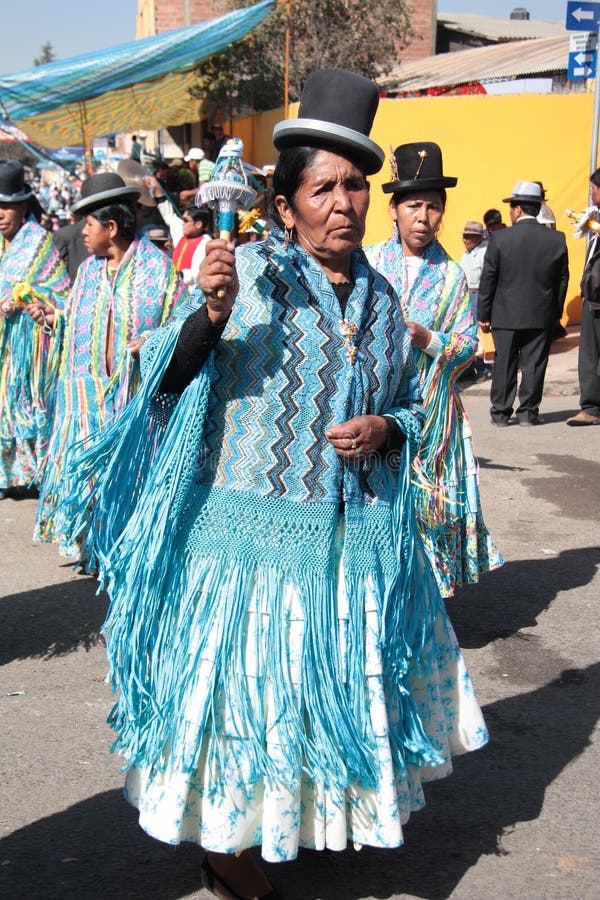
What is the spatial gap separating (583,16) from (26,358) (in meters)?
7.72

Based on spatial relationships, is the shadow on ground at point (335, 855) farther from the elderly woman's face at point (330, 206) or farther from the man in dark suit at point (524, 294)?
the man in dark suit at point (524, 294)

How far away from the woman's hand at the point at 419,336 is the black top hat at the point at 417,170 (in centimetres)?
66

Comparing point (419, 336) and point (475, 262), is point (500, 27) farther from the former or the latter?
point (419, 336)

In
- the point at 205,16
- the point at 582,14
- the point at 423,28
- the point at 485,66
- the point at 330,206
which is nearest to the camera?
the point at 330,206

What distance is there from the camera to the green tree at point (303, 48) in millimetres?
21391

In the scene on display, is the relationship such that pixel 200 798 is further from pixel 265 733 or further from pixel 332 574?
pixel 332 574

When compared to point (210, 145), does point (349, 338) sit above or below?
below

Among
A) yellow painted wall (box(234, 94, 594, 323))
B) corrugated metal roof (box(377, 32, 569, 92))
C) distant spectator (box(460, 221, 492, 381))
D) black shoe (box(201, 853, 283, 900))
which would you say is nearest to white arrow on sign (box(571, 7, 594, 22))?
distant spectator (box(460, 221, 492, 381))

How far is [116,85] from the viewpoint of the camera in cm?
1318

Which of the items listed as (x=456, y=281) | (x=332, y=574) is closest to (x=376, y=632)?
(x=332, y=574)

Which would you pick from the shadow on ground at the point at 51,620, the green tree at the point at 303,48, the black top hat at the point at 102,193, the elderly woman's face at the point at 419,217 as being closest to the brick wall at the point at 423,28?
the green tree at the point at 303,48

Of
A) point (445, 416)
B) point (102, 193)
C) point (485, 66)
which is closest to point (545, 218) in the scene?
point (102, 193)

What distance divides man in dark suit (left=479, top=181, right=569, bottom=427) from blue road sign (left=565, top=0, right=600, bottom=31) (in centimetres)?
261

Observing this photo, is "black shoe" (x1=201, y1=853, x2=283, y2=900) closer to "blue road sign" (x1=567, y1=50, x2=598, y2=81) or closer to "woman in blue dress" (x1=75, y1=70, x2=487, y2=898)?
"woman in blue dress" (x1=75, y1=70, x2=487, y2=898)
